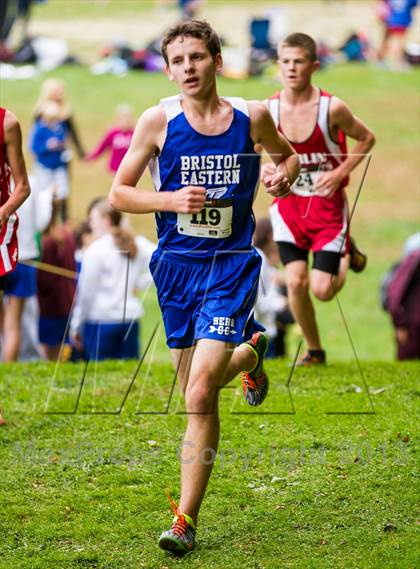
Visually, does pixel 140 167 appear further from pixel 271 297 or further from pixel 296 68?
pixel 271 297

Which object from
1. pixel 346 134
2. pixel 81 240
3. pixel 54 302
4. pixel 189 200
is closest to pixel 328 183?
pixel 346 134

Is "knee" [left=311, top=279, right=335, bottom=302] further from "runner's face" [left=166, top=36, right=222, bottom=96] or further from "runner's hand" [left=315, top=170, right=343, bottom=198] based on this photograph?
"runner's face" [left=166, top=36, right=222, bottom=96]

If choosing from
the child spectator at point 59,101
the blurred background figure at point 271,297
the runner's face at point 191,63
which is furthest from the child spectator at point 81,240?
the child spectator at point 59,101

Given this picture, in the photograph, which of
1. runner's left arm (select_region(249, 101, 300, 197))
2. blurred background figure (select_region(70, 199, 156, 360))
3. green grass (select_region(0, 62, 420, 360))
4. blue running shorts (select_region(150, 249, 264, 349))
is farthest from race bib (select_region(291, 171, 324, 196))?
green grass (select_region(0, 62, 420, 360))

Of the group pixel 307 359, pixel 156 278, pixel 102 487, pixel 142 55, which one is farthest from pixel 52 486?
pixel 142 55

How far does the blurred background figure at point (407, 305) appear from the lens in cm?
1158

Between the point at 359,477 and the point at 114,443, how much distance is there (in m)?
1.65

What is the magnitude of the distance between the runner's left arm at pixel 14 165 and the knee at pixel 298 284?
260 centimetres

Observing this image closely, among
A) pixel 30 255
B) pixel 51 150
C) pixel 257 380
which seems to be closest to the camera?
pixel 257 380

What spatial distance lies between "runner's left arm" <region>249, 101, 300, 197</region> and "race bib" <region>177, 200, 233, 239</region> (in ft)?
0.89

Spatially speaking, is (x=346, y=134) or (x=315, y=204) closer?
(x=346, y=134)

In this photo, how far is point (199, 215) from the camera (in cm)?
591

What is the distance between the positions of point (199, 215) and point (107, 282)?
15.4 feet

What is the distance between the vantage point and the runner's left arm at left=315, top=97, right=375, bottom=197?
8438mm
